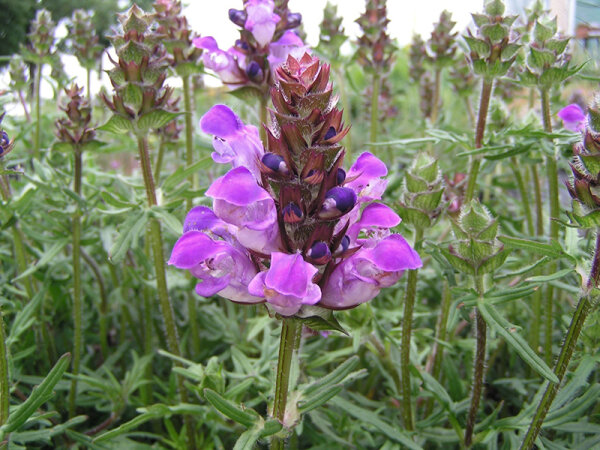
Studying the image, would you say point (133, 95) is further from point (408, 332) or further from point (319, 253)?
point (408, 332)

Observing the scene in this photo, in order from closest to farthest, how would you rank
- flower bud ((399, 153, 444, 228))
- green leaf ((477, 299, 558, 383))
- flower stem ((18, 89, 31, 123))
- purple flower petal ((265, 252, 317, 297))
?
1. purple flower petal ((265, 252, 317, 297))
2. green leaf ((477, 299, 558, 383))
3. flower bud ((399, 153, 444, 228))
4. flower stem ((18, 89, 31, 123))

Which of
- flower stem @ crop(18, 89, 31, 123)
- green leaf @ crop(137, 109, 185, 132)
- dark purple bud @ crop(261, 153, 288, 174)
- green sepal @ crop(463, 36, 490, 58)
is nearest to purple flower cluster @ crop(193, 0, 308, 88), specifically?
green leaf @ crop(137, 109, 185, 132)

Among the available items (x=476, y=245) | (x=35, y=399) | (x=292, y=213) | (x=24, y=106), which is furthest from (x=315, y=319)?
(x=24, y=106)

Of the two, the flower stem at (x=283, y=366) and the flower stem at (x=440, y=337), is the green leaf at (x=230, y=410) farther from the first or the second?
the flower stem at (x=440, y=337)

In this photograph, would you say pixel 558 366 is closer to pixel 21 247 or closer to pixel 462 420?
pixel 462 420

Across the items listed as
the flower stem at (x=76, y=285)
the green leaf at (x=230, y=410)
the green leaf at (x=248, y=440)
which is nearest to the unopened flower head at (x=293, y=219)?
the green leaf at (x=230, y=410)

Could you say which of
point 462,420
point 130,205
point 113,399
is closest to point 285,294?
point 130,205

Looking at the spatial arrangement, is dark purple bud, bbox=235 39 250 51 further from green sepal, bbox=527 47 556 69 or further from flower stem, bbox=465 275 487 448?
flower stem, bbox=465 275 487 448
